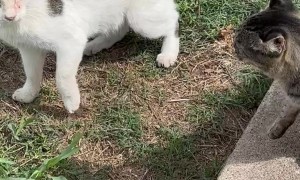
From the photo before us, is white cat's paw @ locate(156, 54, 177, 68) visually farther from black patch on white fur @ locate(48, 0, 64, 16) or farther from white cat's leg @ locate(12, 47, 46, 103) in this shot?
black patch on white fur @ locate(48, 0, 64, 16)

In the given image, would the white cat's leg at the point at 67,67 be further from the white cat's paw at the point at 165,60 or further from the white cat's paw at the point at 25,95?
the white cat's paw at the point at 165,60

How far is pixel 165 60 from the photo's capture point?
13.8ft

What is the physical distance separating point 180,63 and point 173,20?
0.94ft

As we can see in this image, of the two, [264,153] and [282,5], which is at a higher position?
[282,5]

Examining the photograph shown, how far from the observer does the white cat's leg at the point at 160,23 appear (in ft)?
13.3

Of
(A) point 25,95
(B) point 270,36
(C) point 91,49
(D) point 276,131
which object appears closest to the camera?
(B) point 270,36

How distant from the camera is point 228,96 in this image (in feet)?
13.2

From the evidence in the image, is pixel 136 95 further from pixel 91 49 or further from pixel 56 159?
pixel 56 159

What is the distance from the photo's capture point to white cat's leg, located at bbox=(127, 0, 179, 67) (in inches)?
159

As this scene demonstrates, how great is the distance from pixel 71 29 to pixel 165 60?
0.81 metres

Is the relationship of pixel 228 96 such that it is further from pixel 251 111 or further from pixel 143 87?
pixel 143 87

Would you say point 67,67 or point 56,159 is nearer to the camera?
point 56,159

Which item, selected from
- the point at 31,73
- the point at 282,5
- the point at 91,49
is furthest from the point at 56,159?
the point at 282,5

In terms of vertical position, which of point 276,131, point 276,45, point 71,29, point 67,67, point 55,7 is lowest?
point 276,131
